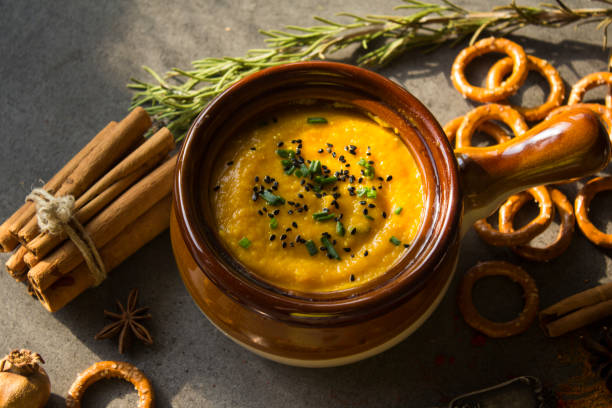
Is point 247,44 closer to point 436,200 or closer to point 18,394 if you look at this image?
point 436,200

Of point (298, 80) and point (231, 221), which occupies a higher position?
point (298, 80)

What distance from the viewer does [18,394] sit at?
87.1 inches

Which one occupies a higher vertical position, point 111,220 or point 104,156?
point 104,156

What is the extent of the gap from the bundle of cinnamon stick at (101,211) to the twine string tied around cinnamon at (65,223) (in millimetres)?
22

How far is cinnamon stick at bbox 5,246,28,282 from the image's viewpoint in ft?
7.91

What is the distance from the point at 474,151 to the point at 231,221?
902mm

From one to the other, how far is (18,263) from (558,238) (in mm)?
2331

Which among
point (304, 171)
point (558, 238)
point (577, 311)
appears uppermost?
point (304, 171)

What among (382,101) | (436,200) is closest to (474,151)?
(436,200)

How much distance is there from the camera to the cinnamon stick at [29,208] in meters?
2.42

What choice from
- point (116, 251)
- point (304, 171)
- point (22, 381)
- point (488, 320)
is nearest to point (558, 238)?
point (488, 320)

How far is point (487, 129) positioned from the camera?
275 centimetres

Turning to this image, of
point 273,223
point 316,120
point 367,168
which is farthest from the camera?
point 316,120

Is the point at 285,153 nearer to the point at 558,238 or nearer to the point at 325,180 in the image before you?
the point at 325,180
